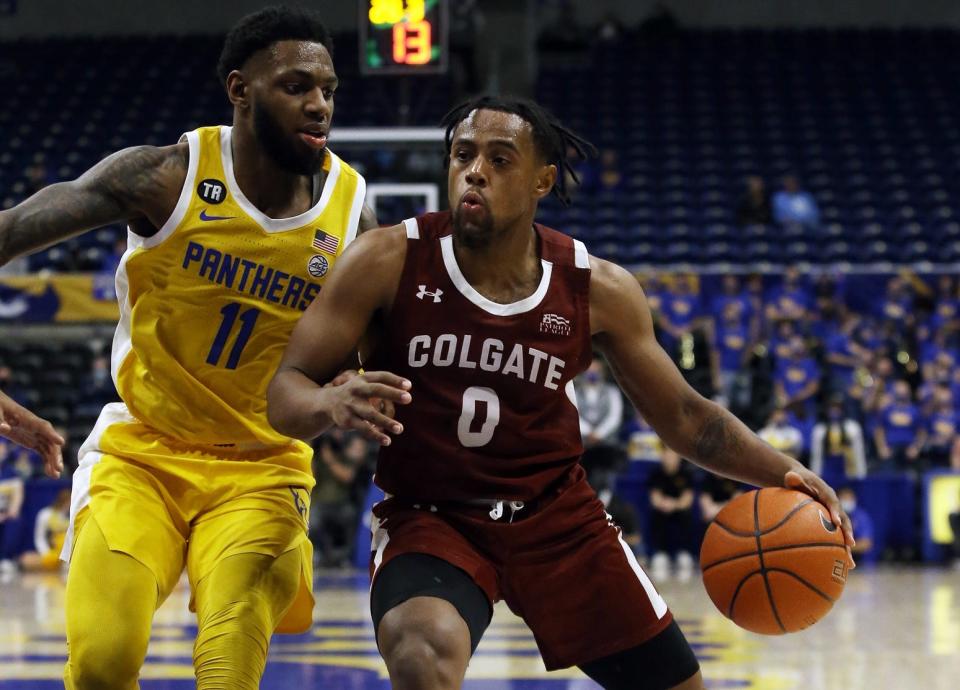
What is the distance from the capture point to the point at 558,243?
143 inches

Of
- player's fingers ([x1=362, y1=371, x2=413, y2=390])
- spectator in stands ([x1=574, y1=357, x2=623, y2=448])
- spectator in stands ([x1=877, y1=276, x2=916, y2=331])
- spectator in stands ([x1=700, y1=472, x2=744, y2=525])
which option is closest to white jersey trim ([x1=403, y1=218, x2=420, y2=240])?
player's fingers ([x1=362, y1=371, x2=413, y2=390])

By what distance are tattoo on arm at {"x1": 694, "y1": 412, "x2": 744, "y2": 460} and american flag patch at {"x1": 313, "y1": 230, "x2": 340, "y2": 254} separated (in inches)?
44.8

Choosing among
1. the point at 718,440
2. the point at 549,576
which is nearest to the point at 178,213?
the point at 549,576

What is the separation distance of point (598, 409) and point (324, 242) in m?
8.20

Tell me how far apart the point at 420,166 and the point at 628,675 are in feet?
29.1

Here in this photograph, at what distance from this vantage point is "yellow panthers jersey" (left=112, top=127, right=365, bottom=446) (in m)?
3.70

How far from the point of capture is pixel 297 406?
3141mm

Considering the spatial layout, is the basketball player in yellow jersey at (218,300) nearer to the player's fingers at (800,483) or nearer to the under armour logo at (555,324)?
the under armour logo at (555,324)

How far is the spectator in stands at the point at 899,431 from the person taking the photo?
12.6m

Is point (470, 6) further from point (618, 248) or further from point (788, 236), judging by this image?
point (788, 236)

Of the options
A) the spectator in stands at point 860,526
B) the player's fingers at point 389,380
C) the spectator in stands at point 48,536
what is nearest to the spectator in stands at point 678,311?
the spectator in stands at point 860,526

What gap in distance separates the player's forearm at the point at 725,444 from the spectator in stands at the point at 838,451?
28.1 ft

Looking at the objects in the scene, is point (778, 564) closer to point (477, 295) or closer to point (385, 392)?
point (477, 295)

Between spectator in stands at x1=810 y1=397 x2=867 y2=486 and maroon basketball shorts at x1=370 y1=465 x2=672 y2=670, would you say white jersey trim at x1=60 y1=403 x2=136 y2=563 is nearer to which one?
maroon basketball shorts at x1=370 y1=465 x2=672 y2=670
